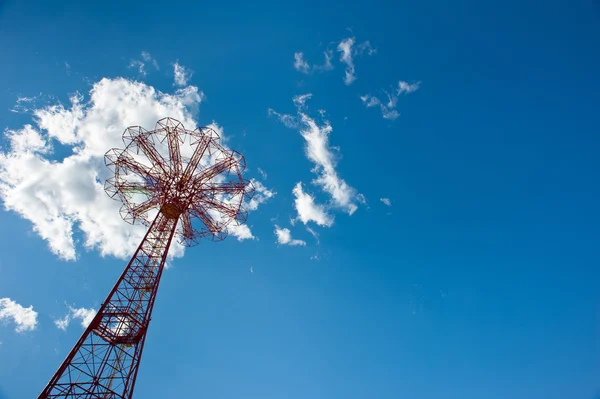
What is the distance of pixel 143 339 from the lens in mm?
20328

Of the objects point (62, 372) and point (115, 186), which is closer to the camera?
point (62, 372)

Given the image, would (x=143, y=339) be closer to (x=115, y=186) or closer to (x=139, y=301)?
(x=139, y=301)

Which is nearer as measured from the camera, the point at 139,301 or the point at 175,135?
the point at 139,301

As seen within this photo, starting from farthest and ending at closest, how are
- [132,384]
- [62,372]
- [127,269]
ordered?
1. [127,269]
2. [132,384]
3. [62,372]

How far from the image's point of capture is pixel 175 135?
26.2 metres

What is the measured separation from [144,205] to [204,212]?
189 inches

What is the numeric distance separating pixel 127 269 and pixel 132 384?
7067 mm

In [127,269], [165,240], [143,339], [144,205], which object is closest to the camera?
[143,339]

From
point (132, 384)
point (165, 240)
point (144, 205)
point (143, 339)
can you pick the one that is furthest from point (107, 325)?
point (144, 205)

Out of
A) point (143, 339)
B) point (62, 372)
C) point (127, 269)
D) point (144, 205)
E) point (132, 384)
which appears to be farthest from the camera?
point (144, 205)

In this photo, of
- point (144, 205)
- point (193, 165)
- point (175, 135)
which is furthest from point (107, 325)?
point (175, 135)

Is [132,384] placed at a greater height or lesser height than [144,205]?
lesser

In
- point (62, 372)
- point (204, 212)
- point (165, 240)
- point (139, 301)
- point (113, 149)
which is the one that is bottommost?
point (62, 372)

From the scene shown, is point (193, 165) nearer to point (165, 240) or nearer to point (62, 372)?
point (165, 240)
